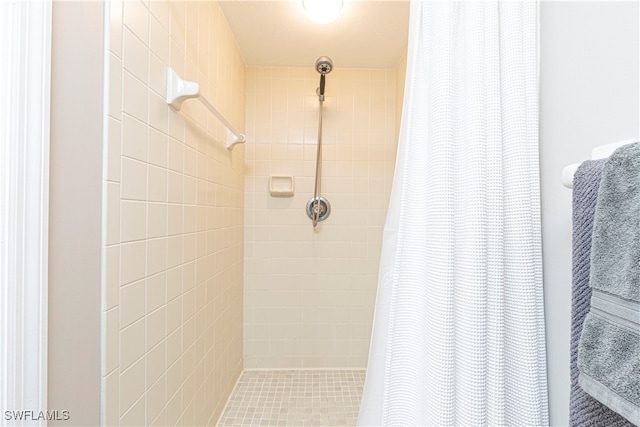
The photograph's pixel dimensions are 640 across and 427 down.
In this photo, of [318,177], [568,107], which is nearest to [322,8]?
[318,177]

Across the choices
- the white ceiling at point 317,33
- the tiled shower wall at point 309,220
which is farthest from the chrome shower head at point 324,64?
the tiled shower wall at point 309,220

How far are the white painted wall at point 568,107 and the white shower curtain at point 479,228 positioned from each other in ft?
0.07

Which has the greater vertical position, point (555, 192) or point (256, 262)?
point (555, 192)

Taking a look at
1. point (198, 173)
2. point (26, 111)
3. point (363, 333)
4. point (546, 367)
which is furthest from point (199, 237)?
point (363, 333)

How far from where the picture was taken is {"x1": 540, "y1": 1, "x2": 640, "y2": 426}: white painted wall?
386 millimetres

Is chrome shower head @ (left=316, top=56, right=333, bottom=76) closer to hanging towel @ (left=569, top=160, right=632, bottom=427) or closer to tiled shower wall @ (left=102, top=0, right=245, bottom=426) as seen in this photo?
tiled shower wall @ (left=102, top=0, right=245, bottom=426)

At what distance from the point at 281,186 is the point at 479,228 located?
1.38 metres

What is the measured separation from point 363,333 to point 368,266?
43 cm

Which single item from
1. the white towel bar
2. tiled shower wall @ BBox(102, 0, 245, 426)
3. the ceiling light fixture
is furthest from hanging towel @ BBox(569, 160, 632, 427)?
the ceiling light fixture

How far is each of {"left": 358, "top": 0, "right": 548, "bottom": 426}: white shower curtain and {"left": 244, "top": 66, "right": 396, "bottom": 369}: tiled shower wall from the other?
1.22m

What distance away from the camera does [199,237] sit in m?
1.05

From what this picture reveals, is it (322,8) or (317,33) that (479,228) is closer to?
(322,8)

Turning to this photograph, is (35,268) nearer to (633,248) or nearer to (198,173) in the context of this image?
(198,173)

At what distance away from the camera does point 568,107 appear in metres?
0.47
